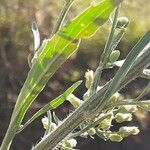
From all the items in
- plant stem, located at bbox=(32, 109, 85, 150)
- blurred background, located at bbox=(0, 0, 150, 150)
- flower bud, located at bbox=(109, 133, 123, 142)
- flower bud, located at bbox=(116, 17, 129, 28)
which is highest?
flower bud, located at bbox=(116, 17, 129, 28)

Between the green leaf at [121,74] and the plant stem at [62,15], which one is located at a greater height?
the plant stem at [62,15]

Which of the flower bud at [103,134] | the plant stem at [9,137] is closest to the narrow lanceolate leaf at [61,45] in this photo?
the plant stem at [9,137]

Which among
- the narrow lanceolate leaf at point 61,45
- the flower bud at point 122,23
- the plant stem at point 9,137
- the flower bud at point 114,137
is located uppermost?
the narrow lanceolate leaf at point 61,45

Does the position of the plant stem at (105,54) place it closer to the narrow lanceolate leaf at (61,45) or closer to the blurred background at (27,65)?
the narrow lanceolate leaf at (61,45)

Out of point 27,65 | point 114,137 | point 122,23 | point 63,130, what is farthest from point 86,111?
point 27,65

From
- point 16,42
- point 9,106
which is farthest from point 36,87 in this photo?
point 16,42

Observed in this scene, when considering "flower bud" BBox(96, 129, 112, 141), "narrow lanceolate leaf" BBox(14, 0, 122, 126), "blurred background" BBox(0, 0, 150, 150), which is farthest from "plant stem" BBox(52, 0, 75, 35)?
"blurred background" BBox(0, 0, 150, 150)

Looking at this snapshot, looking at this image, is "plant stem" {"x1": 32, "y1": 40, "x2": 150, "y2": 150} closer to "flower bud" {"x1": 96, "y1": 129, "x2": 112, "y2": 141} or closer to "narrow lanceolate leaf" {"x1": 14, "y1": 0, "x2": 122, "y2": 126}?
"narrow lanceolate leaf" {"x1": 14, "y1": 0, "x2": 122, "y2": 126}
